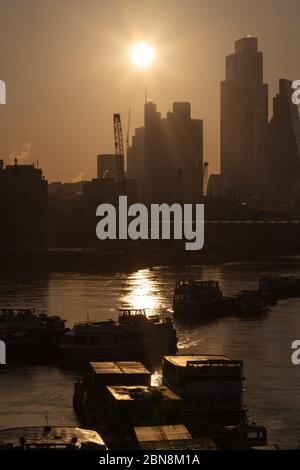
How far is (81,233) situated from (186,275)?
22.6 metres

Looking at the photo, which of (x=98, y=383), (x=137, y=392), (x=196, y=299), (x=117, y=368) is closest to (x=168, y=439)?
(x=137, y=392)

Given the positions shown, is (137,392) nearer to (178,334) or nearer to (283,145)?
(178,334)

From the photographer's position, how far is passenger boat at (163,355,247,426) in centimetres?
1055

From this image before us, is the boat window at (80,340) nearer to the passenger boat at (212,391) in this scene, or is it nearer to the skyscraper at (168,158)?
the passenger boat at (212,391)

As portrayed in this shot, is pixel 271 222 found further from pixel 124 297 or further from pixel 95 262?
pixel 124 297

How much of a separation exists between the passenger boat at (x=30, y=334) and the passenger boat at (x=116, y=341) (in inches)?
18.5

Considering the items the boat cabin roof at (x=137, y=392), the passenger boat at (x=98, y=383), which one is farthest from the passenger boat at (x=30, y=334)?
the boat cabin roof at (x=137, y=392)

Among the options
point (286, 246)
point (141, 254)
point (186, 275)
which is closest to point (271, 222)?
point (286, 246)

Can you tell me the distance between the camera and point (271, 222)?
57250 mm

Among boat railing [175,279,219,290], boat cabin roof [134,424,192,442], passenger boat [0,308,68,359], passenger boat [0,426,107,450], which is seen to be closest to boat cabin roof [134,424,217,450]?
boat cabin roof [134,424,192,442]

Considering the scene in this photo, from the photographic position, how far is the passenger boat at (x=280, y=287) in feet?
83.2

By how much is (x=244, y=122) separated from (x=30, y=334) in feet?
284

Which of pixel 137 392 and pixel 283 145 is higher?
→ pixel 283 145

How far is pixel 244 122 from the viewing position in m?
101
